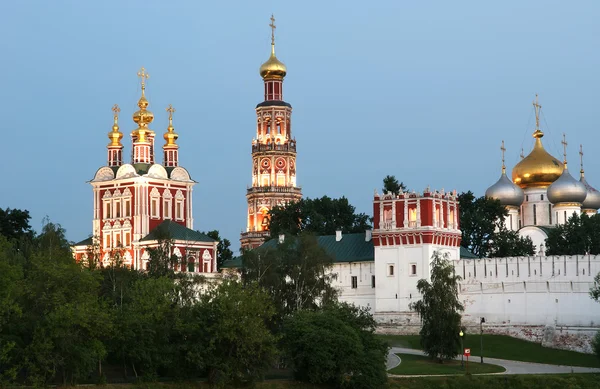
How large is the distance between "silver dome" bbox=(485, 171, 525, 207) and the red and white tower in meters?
20.9

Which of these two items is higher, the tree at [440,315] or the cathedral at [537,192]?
the cathedral at [537,192]

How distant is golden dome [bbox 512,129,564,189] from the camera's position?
3917 inches

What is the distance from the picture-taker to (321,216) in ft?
309

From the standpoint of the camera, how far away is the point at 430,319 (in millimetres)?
67250

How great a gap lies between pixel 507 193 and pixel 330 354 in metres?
43.0

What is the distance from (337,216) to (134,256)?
14773mm

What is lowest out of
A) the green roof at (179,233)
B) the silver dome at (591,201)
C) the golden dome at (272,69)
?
the green roof at (179,233)

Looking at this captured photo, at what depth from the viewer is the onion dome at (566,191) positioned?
9538 cm

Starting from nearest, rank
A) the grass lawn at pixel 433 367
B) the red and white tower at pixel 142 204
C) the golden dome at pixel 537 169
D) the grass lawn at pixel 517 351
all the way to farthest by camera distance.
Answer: the grass lawn at pixel 433 367 < the grass lawn at pixel 517 351 < the red and white tower at pixel 142 204 < the golden dome at pixel 537 169

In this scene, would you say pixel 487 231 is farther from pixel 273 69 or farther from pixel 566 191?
pixel 273 69

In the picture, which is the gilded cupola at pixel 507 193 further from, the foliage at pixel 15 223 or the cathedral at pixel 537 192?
the foliage at pixel 15 223

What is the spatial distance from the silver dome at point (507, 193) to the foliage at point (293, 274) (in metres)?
30.5

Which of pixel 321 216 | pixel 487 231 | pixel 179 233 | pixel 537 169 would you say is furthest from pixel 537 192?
pixel 179 233

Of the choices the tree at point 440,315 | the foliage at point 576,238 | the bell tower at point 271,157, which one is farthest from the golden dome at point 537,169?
the tree at point 440,315
